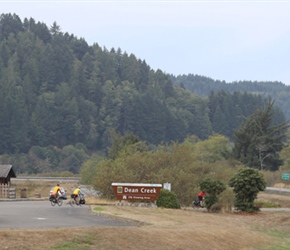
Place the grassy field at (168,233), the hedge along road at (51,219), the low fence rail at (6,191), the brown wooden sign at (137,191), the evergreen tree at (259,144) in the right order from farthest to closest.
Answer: the evergreen tree at (259,144), the low fence rail at (6,191), the brown wooden sign at (137,191), the hedge along road at (51,219), the grassy field at (168,233)

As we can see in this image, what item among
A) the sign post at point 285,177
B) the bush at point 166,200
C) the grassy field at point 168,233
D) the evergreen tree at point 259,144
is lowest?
the grassy field at point 168,233

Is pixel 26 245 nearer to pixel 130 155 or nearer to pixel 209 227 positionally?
pixel 209 227

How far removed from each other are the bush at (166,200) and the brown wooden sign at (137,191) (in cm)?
63

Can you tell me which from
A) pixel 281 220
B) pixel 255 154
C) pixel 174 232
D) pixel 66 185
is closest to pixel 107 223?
pixel 174 232

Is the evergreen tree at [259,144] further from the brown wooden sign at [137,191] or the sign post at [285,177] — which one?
the brown wooden sign at [137,191]

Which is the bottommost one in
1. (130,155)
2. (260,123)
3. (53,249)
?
(53,249)

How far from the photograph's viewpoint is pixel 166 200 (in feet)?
128

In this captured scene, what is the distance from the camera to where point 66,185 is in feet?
297

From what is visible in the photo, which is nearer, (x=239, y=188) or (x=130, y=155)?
(x=239, y=188)

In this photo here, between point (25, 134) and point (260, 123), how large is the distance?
108m

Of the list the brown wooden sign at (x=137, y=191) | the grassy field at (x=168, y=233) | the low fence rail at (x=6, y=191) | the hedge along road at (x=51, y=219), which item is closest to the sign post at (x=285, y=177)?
the low fence rail at (x=6, y=191)

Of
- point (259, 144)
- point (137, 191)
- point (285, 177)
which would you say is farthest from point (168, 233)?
point (259, 144)

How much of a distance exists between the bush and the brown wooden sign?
0.63 m

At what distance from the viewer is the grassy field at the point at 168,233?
71.1ft
